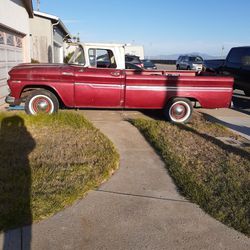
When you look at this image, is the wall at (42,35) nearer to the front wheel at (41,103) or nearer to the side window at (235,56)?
the side window at (235,56)

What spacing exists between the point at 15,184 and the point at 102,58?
5130 mm

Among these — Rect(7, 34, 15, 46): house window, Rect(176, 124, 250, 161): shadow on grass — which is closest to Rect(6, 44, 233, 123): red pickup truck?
Rect(176, 124, 250, 161): shadow on grass

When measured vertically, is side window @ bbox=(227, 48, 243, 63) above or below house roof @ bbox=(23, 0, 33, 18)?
below

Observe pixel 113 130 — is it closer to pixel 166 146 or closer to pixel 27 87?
pixel 166 146

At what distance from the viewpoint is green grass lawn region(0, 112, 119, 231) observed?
369 cm

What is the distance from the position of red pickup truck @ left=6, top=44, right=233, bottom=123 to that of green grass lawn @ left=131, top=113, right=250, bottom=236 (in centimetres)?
73

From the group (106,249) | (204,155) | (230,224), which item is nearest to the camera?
(106,249)

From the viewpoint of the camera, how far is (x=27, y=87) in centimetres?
762

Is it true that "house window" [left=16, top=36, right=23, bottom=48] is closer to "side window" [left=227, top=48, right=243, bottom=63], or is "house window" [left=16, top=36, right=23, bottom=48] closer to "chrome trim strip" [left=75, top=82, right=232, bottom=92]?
"chrome trim strip" [left=75, top=82, right=232, bottom=92]

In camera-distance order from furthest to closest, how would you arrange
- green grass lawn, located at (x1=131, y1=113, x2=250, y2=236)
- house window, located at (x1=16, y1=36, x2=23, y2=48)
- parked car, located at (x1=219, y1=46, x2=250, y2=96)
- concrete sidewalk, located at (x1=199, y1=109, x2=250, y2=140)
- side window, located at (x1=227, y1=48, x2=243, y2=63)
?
1. side window, located at (x1=227, y1=48, x2=243, y2=63)
2. house window, located at (x1=16, y1=36, x2=23, y2=48)
3. parked car, located at (x1=219, y1=46, x2=250, y2=96)
4. concrete sidewalk, located at (x1=199, y1=109, x2=250, y2=140)
5. green grass lawn, located at (x1=131, y1=113, x2=250, y2=236)

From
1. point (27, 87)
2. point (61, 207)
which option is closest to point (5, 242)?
point (61, 207)

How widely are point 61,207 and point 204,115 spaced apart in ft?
21.9

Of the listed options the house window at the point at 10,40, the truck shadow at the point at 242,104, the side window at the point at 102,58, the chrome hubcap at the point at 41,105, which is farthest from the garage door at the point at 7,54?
the truck shadow at the point at 242,104

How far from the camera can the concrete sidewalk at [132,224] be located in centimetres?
313
